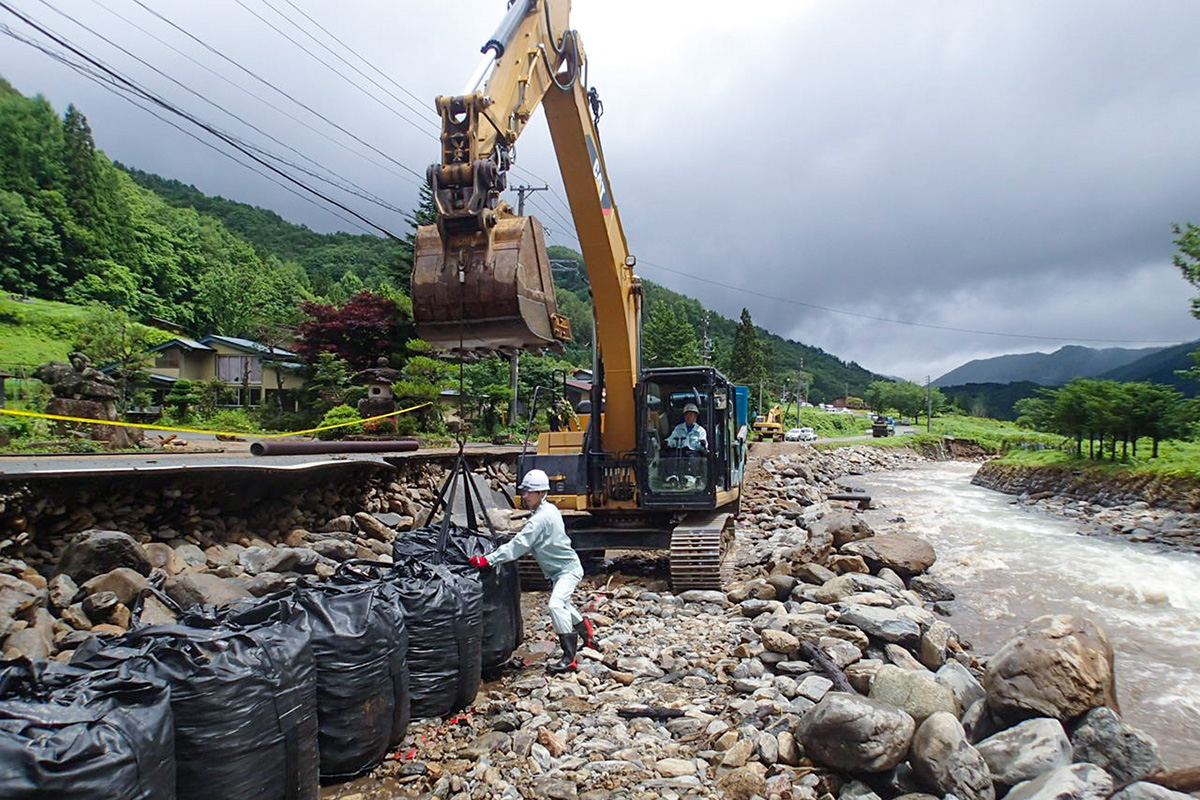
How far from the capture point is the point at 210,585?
6145 millimetres

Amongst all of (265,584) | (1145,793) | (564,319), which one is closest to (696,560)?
(564,319)

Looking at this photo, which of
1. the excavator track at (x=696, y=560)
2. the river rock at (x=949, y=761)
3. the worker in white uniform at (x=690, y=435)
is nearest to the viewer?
the river rock at (x=949, y=761)

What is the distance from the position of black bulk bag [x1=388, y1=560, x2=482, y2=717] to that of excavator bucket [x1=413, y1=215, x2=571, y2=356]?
1850mm

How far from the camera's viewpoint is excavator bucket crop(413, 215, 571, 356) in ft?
18.8

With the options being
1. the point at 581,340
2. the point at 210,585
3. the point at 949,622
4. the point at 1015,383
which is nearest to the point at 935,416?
the point at 581,340

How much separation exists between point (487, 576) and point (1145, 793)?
380 centimetres

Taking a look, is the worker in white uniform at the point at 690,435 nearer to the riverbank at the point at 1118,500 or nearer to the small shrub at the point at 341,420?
the riverbank at the point at 1118,500

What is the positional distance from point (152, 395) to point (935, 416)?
253ft

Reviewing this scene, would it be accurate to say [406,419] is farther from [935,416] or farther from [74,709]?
[935,416]

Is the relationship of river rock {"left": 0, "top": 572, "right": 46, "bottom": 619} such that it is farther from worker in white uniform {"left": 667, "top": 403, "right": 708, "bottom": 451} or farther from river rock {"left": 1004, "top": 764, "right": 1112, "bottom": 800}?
worker in white uniform {"left": 667, "top": 403, "right": 708, "bottom": 451}

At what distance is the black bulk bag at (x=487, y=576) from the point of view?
17.5ft

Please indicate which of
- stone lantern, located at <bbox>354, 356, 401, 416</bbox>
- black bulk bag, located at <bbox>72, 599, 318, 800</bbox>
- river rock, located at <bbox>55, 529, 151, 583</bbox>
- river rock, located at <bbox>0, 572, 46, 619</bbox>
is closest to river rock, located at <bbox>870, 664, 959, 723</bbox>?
black bulk bag, located at <bbox>72, 599, 318, 800</bbox>

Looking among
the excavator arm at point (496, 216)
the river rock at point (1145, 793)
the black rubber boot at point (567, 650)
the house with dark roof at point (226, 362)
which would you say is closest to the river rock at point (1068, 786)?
the river rock at point (1145, 793)

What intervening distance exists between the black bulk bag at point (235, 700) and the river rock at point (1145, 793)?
11.9 feet
